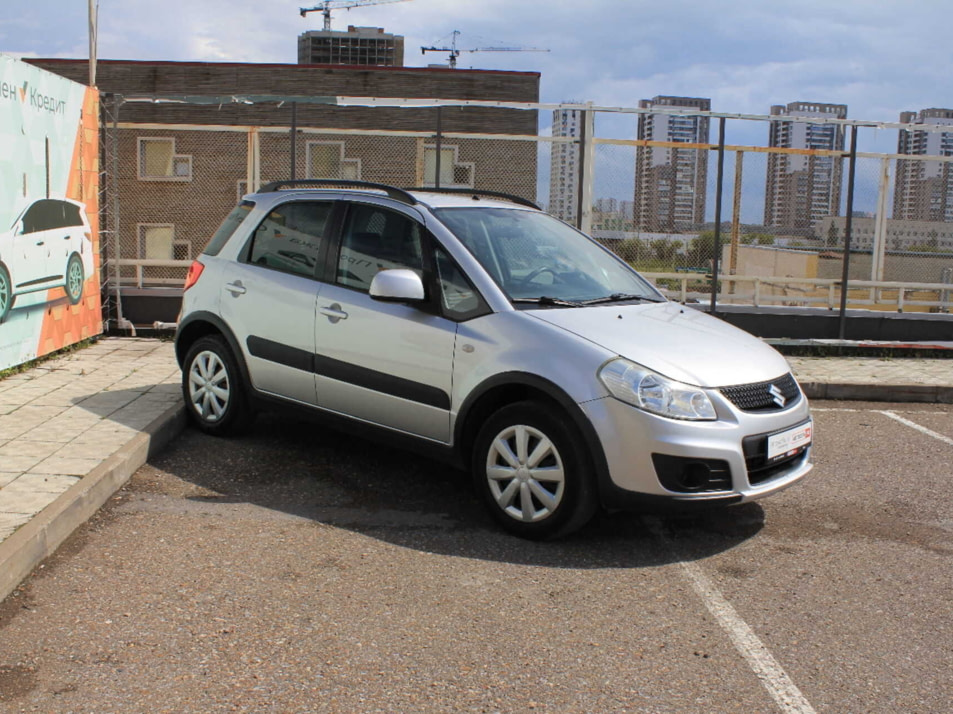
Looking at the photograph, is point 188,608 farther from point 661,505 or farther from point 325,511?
point 661,505

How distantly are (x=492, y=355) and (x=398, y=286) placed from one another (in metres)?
0.66

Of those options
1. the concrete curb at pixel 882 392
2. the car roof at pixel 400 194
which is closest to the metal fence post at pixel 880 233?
the concrete curb at pixel 882 392

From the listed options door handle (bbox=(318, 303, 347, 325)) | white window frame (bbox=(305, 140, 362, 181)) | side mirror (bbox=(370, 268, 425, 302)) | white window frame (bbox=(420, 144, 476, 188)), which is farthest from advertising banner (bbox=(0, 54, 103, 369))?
side mirror (bbox=(370, 268, 425, 302))

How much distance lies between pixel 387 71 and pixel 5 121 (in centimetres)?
2117

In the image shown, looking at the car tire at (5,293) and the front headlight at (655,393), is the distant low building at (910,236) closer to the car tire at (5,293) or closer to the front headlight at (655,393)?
the front headlight at (655,393)

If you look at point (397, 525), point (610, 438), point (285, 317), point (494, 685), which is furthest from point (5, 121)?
point (494, 685)

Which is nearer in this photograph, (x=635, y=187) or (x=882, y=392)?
(x=882, y=392)

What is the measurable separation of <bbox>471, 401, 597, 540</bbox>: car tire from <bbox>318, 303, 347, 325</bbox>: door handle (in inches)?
49.9

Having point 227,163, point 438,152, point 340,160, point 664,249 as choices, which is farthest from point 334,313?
point 227,163

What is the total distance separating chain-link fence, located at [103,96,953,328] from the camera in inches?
442

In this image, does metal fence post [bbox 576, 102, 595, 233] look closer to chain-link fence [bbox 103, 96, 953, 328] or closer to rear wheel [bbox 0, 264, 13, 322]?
chain-link fence [bbox 103, 96, 953, 328]

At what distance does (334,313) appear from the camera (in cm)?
584

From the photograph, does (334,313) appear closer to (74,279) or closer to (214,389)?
(214,389)

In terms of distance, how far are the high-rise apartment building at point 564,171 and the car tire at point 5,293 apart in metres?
5.72
